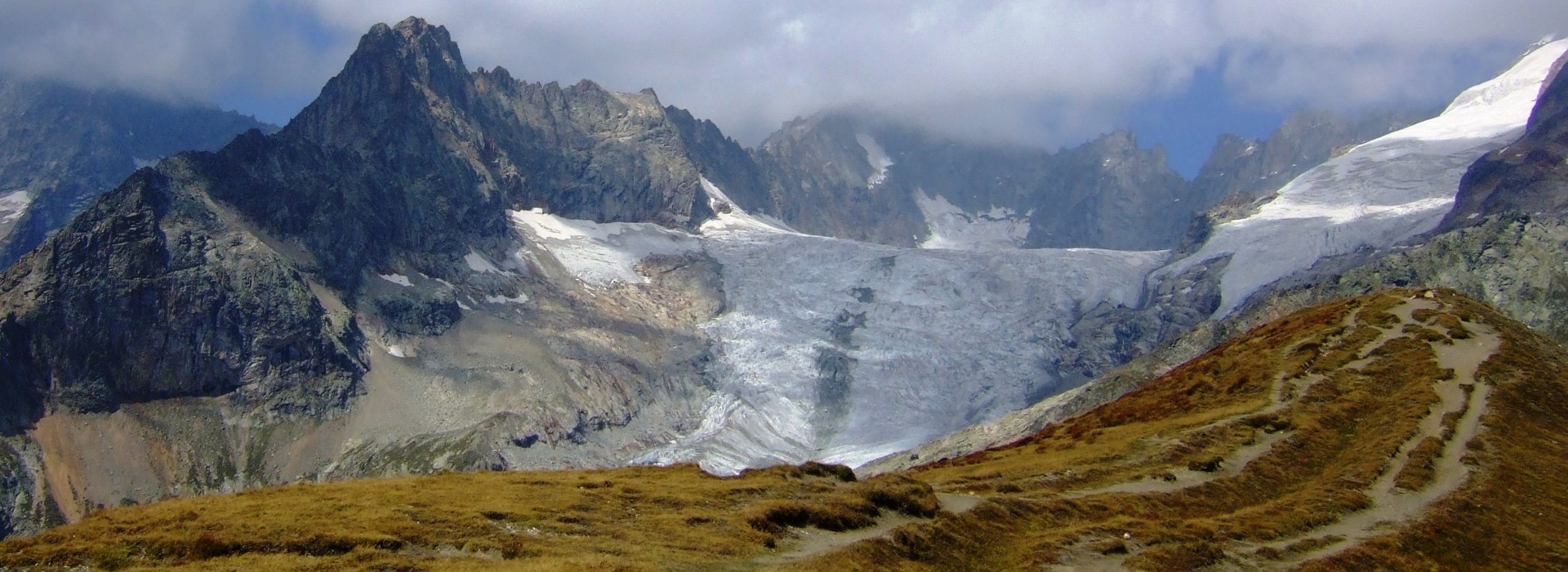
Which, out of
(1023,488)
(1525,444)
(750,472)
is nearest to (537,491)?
(750,472)

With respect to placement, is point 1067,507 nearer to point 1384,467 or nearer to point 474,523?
point 1384,467

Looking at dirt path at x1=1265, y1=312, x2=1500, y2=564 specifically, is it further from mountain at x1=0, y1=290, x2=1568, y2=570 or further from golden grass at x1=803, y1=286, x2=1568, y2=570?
golden grass at x1=803, y1=286, x2=1568, y2=570

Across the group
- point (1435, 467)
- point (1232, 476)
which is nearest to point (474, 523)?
point (1232, 476)

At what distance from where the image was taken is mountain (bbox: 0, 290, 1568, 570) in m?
32.1

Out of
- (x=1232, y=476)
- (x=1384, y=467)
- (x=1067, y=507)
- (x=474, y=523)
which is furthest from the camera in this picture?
(x=1384, y=467)

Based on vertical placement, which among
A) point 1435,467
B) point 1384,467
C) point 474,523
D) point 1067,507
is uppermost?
point 474,523

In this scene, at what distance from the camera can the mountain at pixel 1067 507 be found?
32.1 meters

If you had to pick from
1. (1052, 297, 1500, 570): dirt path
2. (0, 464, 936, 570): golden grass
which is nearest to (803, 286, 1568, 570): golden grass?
(1052, 297, 1500, 570): dirt path

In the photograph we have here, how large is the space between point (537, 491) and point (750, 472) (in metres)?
13.4

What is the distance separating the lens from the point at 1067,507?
45.9 metres

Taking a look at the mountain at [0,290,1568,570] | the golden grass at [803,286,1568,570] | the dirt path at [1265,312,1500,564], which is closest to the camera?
the mountain at [0,290,1568,570]

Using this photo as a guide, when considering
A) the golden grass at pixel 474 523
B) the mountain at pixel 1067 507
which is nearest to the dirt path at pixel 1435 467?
the mountain at pixel 1067 507

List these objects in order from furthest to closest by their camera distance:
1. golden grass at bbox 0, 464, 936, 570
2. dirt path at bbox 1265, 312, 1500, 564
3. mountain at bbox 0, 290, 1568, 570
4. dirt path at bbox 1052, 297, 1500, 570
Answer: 1. dirt path at bbox 1265, 312, 1500, 564
2. dirt path at bbox 1052, 297, 1500, 570
3. mountain at bbox 0, 290, 1568, 570
4. golden grass at bbox 0, 464, 936, 570

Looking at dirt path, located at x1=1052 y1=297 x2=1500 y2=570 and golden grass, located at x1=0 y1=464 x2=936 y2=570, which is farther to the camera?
dirt path, located at x1=1052 y1=297 x2=1500 y2=570
